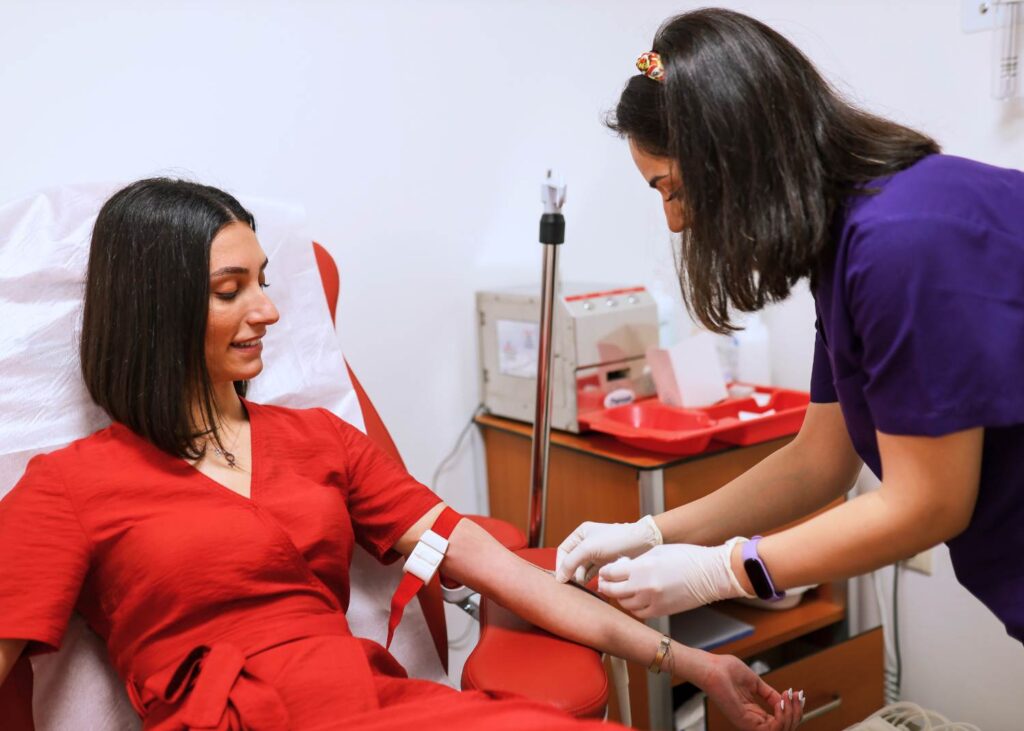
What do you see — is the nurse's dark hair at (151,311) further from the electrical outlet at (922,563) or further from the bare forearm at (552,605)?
the electrical outlet at (922,563)

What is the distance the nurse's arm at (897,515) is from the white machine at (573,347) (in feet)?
2.96

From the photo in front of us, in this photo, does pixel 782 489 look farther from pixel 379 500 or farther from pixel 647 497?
pixel 379 500

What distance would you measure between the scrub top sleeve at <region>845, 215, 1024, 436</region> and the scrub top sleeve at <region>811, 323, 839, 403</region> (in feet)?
0.92

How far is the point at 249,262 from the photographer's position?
1310mm

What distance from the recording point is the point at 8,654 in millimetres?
1080

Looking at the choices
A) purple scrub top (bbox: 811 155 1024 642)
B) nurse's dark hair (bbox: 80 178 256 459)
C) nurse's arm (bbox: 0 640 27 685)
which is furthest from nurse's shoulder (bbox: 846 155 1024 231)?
nurse's arm (bbox: 0 640 27 685)

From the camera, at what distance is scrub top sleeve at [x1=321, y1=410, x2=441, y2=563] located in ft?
4.64

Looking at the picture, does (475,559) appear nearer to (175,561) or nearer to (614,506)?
(175,561)

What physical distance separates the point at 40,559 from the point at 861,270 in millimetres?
1006

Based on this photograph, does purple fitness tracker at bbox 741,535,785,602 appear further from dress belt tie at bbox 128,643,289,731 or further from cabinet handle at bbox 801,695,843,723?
cabinet handle at bbox 801,695,843,723

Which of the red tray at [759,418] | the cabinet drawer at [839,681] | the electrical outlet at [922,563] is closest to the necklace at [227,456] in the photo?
the red tray at [759,418]

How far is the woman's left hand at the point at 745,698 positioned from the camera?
1242 mm

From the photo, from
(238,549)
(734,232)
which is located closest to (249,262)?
(238,549)

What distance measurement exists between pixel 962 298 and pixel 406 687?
80 cm
